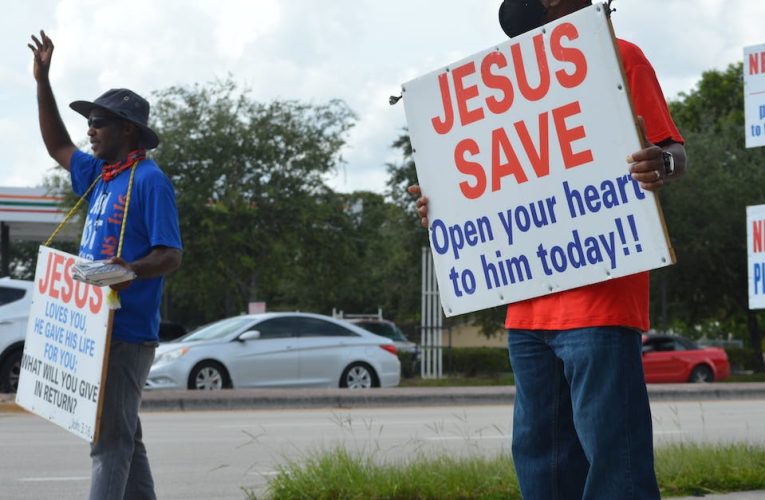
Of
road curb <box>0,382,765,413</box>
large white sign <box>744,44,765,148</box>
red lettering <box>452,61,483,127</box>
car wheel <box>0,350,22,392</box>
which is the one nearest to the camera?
red lettering <box>452,61,483,127</box>

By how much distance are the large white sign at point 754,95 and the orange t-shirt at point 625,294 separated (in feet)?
18.2

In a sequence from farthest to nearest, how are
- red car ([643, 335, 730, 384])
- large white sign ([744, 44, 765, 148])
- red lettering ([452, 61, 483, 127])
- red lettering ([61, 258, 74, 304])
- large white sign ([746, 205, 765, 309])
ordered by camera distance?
red car ([643, 335, 730, 384]) → large white sign ([744, 44, 765, 148]) → large white sign ([746, 205, 765, 309]) → red lettering ([61, 258, 74, 304]) → red lettering ([452, 61, 483, 127])

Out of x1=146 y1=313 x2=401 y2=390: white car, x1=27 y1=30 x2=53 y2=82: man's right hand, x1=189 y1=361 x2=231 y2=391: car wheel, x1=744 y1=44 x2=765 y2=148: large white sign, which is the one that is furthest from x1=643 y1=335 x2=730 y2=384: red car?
x1=27 y1=30 x2=53 y2=82: man's right hand

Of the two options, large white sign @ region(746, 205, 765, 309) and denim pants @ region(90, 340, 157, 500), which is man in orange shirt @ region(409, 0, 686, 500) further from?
large white sign @ region(746, 205, 765, 309)

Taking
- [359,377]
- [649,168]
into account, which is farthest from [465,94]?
[359,377]

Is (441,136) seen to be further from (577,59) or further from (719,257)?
(719,257)

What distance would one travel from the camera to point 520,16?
12.5 ft

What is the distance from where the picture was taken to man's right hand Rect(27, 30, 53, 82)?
4965 millimetres

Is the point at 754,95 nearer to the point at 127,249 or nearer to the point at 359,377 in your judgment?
the point at 127,249

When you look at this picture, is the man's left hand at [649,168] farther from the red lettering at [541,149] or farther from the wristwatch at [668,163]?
the red lettering at [541,149]

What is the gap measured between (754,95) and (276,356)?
1082 centimetres

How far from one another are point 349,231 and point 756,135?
861 inches

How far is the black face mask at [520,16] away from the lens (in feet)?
12.4

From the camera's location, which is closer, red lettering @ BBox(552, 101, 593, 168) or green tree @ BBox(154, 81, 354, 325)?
red lettering @ BBox(552, 101, 593, 168)
